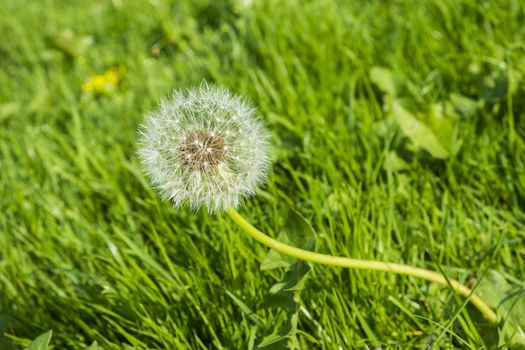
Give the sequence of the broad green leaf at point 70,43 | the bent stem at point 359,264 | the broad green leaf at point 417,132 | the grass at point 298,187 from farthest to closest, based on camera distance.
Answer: the broad green leaf at point 70,43, the broad green leaf at point 417,132, the grass at point 298,187, the bent stem at point 359,264

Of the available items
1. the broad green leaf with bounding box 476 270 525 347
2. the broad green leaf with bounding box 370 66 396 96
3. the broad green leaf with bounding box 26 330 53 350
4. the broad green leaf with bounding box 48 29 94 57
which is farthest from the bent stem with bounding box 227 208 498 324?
the broad green leaf with bounding box 48 29 94 57

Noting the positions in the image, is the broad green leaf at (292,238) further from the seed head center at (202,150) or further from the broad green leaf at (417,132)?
the broad green leaf at (417,132)

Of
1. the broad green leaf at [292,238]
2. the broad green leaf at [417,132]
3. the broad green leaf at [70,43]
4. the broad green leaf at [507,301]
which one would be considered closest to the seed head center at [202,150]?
the broad green leaf at [292,238]

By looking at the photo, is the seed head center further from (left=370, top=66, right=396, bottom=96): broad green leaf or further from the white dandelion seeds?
(left=370, top=66, right=396, bottom=96): broad green leaf

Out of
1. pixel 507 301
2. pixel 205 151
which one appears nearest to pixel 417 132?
pixel 507 301

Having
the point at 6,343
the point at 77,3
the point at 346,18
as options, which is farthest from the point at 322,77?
the point at 77,3
